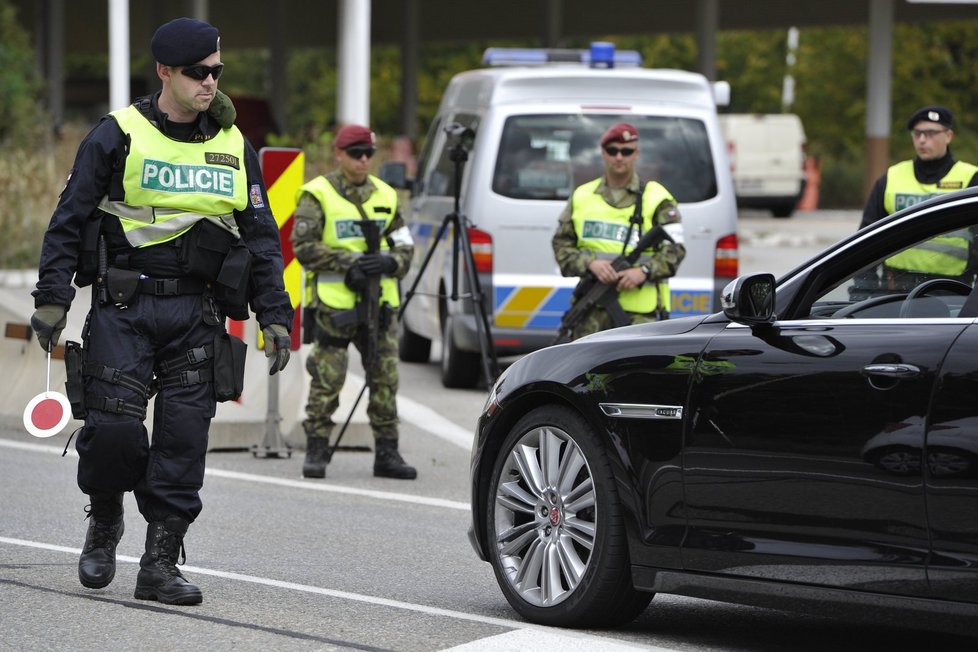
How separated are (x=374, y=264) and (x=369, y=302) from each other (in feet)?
0.65

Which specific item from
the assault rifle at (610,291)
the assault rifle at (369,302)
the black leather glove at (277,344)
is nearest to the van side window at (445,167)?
the assault rifle at (369,302)

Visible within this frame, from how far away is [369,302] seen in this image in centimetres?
952

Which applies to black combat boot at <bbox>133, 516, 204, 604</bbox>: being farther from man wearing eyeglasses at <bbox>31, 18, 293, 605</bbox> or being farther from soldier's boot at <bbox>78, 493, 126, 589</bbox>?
soldier's boot at <bbox>78, 493, 126, 589</bbox>

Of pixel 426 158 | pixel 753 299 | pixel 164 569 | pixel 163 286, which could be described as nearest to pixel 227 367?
pixel 163 286

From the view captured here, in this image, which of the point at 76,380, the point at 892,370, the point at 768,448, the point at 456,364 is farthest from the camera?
the point at 456,364

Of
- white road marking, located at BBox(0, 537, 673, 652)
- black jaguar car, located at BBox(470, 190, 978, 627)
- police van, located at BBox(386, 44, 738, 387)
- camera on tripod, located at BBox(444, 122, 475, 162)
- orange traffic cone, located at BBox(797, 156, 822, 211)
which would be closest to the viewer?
black jaguar car, located at BBox(470, 190, 978, 627)

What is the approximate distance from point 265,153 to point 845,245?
18.5 ft

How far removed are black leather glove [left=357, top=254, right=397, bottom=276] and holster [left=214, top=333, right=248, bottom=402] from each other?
10.8ft

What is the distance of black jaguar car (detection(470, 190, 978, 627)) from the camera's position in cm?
484

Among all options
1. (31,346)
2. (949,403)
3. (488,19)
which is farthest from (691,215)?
(488,19)

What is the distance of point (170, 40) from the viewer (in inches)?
237

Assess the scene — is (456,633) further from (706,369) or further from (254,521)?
(254,521)

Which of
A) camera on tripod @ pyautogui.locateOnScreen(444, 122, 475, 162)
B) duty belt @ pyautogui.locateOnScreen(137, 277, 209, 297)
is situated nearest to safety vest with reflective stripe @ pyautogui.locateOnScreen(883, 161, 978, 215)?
camera on tripod @ pyautogui.locateOnScreen(444, 122, 475, 162)

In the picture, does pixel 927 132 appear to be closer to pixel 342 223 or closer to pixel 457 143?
pixel 457 143
